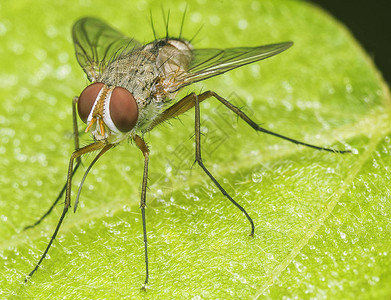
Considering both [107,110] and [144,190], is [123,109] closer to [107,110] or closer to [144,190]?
[107,110]

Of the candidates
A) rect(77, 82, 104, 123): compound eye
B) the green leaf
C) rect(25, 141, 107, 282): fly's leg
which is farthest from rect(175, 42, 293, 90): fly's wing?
rect(25, 141, 107, 282): fly's leg

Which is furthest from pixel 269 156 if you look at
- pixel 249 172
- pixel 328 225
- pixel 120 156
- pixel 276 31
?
pixel 276 31

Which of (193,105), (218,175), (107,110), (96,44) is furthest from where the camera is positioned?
(96,44)

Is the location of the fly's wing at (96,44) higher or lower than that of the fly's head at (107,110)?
higher

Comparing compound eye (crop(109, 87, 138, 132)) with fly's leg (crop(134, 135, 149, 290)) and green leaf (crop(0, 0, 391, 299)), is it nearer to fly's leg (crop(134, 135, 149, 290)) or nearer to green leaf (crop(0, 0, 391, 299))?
fly's leg (crop(134, 135, 149, 290))

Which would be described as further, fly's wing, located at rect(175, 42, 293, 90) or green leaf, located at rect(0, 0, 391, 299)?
fly's wing, located at rect(175, 42, 293, 90)

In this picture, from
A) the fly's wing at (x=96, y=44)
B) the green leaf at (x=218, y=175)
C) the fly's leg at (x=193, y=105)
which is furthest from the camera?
A: the fly's wing at (x=96, y=44)

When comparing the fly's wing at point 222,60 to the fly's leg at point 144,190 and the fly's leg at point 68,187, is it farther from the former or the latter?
the fly's leg at point 68,187

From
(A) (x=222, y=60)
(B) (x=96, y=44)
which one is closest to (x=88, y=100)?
(A) (x=222, y=60)

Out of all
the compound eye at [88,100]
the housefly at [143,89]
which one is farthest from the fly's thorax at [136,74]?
the compound eye at [88,100]
